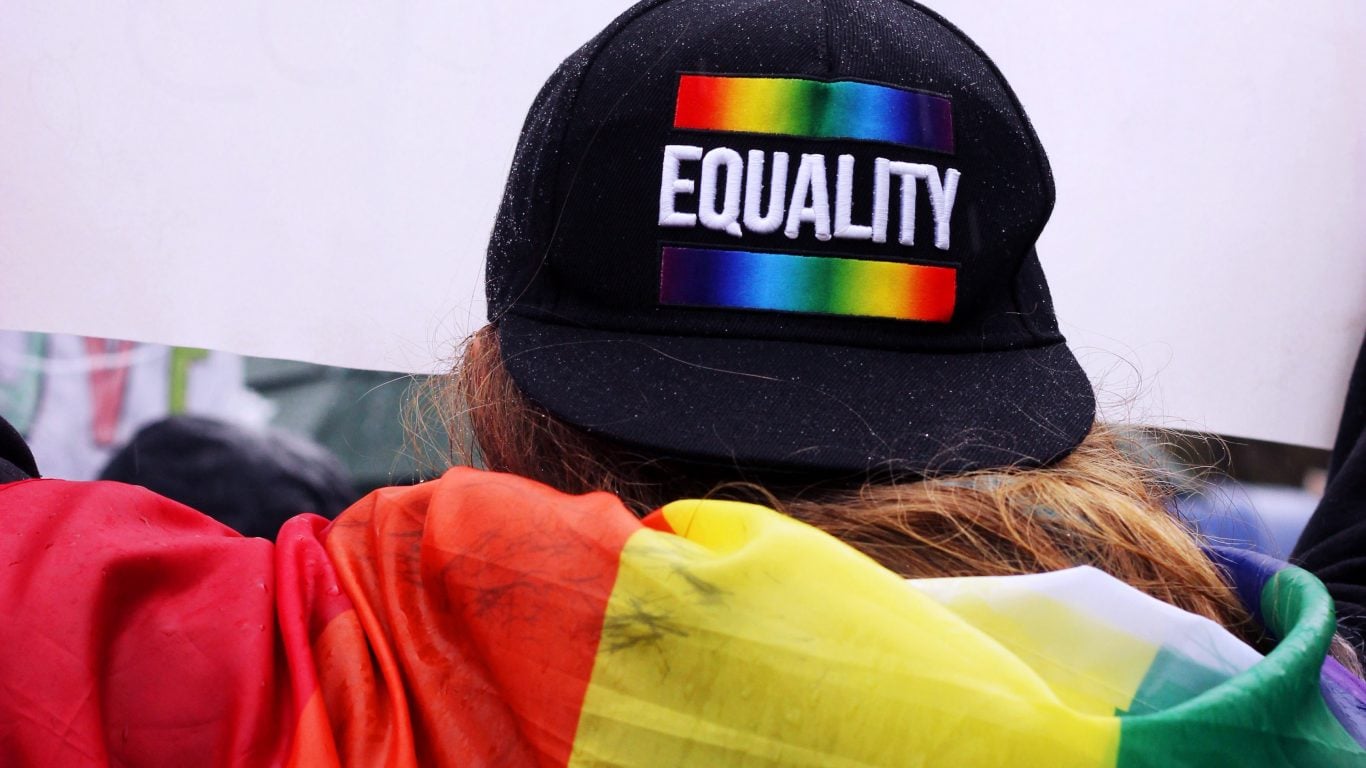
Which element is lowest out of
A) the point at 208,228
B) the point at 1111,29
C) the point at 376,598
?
the point at 376,598

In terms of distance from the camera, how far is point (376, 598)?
604 mm

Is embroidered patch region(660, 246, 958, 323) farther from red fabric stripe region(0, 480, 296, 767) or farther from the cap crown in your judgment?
red fabric stripe region(0, 480, 296, 767)

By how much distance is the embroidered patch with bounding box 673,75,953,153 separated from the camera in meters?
0.68

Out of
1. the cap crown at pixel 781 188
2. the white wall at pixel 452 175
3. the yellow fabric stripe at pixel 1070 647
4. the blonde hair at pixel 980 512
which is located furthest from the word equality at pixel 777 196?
the white wall at pixel 452 175

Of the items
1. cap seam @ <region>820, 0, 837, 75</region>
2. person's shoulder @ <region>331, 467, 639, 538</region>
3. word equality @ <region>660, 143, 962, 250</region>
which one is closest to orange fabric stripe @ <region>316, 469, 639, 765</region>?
person's shoulder @ <region>331, 467, 639, 538</region>

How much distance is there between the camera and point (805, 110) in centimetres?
68

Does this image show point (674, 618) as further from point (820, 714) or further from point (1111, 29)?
point (1111, 29)

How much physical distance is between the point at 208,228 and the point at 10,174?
236mm

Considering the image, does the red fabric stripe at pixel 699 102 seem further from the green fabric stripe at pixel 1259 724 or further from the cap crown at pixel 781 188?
the green fabric stripe at pixel 1259 724

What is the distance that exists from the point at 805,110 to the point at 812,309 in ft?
0.45

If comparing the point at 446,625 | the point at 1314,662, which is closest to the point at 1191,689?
the point at 1314,662

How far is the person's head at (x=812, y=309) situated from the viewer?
0.62m

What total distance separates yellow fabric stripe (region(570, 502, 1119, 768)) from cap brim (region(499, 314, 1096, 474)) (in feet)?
0.42

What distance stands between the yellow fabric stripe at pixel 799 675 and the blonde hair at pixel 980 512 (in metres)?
0.11
